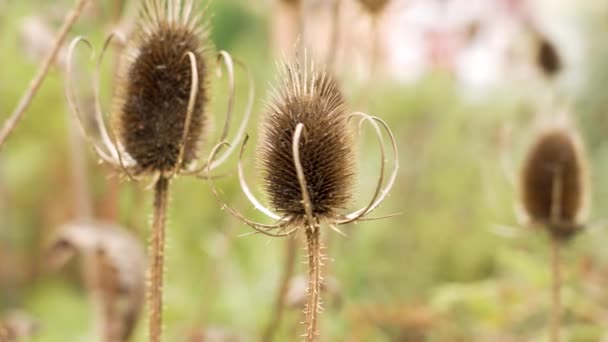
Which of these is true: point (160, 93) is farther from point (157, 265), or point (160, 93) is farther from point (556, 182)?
point (556, 182)

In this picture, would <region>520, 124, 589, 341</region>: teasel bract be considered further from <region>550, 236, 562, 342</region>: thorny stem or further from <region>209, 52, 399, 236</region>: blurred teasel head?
<region>209, 52, 399, 236</region>: blurred teasel head

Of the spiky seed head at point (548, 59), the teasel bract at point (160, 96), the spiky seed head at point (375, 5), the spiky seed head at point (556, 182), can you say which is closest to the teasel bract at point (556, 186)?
the spiky seed head at point (556, 182)

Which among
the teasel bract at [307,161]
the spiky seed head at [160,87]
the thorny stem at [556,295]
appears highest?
the spiky seed head at [160,87]

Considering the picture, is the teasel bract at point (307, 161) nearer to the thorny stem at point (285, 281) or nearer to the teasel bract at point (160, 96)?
the teasel bract at point (160, 96)

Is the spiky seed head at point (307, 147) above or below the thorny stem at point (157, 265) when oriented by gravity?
above

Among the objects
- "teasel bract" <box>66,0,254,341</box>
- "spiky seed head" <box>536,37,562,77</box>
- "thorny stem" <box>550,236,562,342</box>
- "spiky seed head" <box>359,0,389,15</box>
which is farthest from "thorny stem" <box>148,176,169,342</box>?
"spiky seed head" <box>536,37,562,77</box>

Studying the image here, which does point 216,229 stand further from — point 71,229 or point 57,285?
point 71,229

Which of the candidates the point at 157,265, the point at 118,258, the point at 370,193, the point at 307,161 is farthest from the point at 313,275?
the point at 370,193
